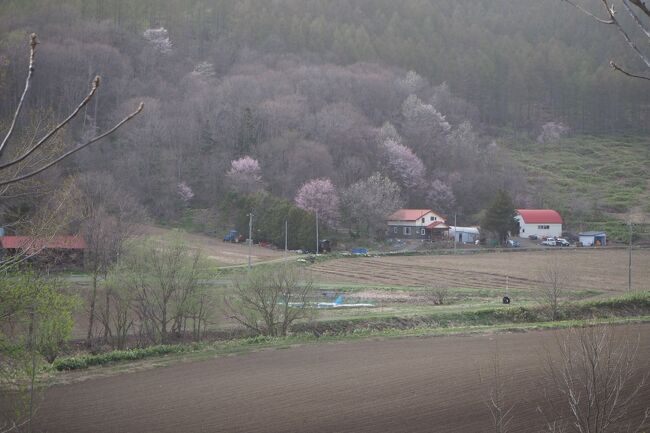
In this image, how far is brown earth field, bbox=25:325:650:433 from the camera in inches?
Answer: 576

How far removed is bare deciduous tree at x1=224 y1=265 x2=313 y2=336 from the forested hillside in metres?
25.9

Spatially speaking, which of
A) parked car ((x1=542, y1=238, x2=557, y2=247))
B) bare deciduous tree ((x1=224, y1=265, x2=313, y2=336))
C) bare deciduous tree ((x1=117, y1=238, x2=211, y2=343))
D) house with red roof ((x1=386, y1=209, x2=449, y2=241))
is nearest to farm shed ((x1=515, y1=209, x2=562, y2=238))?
parked car ((x1=542, y1=238, x2=557, y2=247))

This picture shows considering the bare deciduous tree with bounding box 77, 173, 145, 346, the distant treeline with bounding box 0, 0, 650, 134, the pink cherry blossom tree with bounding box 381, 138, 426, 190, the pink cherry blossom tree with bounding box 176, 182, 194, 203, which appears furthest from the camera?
the distant treeline with bounding box 0, 0, 650, 134

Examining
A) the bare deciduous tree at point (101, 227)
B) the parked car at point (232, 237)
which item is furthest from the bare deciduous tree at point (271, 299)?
the parked car at point (232, 237)

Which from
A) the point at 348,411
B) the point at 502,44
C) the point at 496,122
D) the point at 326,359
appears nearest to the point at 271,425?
the point at 348,411

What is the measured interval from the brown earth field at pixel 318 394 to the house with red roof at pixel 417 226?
49.1 meters

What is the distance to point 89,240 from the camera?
38188 mm

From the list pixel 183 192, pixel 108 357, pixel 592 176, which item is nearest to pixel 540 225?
pixel 592 176

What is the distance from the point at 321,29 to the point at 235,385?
128978 millimetres

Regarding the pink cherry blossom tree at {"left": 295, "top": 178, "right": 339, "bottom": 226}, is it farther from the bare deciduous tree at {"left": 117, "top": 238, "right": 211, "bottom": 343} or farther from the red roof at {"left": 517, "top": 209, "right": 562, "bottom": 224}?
the bare deciduous tree at {"left": 117, "top": 238, "right": 211, "bottom": 343}

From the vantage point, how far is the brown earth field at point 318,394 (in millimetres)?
14633

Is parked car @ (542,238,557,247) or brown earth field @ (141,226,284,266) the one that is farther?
parked car @ (542,238,557,247)

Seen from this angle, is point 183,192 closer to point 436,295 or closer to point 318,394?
point 436,295

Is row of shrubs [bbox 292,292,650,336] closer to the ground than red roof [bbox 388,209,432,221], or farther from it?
closer to the ground
